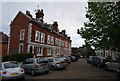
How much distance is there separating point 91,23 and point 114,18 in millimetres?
3603

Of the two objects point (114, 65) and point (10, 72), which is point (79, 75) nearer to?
point (114, 65)

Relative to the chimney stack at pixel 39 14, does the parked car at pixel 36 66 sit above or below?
below

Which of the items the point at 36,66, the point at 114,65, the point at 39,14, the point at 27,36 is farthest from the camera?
the point at 39,14

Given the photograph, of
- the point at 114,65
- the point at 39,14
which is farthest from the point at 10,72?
the point at 39,14

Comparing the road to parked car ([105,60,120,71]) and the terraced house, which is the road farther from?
the terraced house

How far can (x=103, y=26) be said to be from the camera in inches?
497

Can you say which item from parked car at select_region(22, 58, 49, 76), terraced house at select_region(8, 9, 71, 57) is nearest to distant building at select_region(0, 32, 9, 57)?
terraced house at select_region(8, 9, 71, 57)

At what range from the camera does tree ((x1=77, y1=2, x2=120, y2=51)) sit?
37.4 ft

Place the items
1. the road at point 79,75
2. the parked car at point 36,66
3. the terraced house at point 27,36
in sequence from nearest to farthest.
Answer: the road at point 79,75
the parked car at point 36,66
the terraced house at point 27,36

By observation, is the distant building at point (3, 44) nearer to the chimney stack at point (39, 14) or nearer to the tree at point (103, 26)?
the chimney stack at point (39, 14)

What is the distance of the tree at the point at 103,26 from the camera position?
11.4 meters

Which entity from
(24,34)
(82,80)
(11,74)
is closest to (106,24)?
(82,80)

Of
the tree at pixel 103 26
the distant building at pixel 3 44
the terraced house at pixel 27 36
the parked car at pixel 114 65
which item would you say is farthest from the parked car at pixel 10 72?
the distant building at pixel 3 44

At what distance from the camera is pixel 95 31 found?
14086 millimetres
